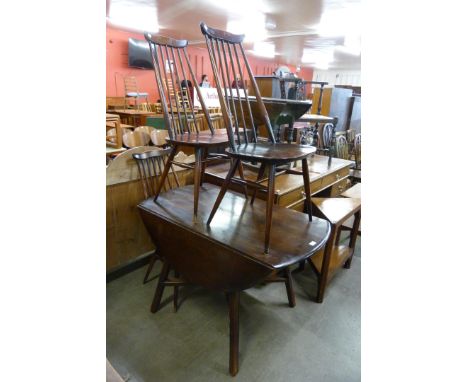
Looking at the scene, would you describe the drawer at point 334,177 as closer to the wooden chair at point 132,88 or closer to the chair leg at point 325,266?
the chair leg at point 325,266

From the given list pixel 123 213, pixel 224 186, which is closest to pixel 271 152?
pixel 224 186

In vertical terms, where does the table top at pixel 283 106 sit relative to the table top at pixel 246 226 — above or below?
above

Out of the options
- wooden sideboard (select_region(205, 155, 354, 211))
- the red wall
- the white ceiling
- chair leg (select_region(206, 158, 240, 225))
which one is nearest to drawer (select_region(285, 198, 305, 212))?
wooden sideboard (select_region(205, 155, 354, 211))

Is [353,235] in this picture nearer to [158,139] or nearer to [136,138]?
[158,139]

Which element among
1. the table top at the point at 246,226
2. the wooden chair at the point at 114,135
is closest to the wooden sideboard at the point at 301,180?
the table top at the point at 246,226

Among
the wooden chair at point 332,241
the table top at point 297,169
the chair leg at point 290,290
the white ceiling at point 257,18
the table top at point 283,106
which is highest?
the white ceiling at point 257,18

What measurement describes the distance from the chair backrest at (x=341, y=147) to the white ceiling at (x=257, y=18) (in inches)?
68.2

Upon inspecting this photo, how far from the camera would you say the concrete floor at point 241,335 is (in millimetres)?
1447

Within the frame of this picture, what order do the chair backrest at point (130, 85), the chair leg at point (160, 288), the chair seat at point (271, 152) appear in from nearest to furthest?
1. the chair seat at point (271, 152)
2. the chair leg at point (160, 288)
3. the chair backrest at point (130, 85)

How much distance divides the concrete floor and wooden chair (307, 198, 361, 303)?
0.18 m

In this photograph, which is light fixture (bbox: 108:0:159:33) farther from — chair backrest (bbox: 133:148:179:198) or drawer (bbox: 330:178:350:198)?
drawer (bbox: 330:178:350:198)
